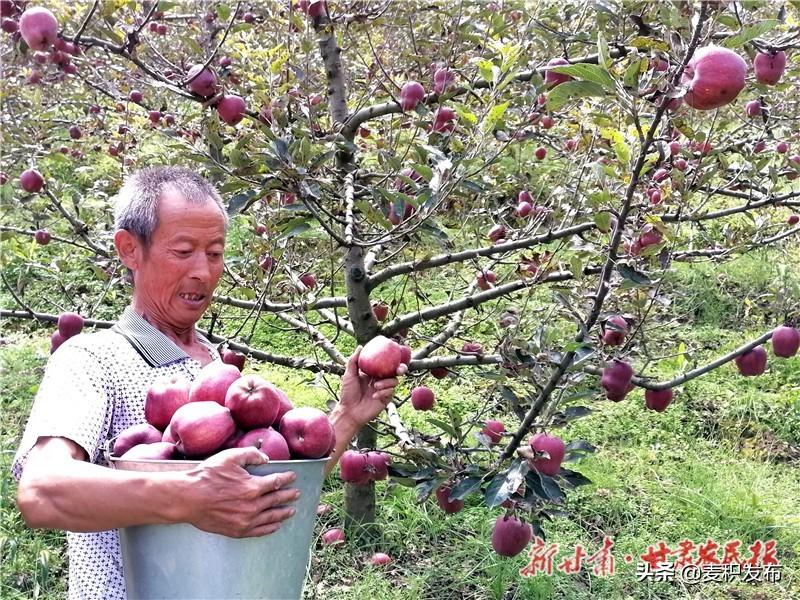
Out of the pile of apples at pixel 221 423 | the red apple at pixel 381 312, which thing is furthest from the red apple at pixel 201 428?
the red apple at pixel 381 312

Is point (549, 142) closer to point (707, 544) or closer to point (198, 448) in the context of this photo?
point (707, 544)

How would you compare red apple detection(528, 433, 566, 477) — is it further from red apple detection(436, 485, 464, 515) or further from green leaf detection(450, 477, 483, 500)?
red apple detection(436, 485, 464, 515)

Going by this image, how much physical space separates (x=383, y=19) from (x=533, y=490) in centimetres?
206

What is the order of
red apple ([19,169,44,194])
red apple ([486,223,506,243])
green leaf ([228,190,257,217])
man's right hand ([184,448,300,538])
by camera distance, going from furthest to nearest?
red apple ([486,223,506,243]), red apple ([19,169,44,194]), green leaf ([228,190,257,217]), man's right hand ([184,448,300,538])

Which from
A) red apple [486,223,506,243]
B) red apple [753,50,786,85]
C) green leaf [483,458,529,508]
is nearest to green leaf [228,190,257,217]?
green leaf [483,458,529,508]

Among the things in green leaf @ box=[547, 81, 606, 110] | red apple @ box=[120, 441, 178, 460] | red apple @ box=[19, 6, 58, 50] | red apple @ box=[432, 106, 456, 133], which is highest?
red apple @ box=[432, 106, 456, 133]

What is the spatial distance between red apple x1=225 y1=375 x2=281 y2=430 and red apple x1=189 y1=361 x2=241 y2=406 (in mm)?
35

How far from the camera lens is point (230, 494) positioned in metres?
1.04

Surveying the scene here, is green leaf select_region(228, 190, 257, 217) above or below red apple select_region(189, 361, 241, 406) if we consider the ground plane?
above

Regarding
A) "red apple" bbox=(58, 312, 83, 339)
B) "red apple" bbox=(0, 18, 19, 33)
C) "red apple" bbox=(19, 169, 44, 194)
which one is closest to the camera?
"red apple" bbox=(58, 312, 83, 339)

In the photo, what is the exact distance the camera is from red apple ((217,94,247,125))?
2264 millimetres

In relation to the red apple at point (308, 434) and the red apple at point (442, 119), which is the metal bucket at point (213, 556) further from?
the red apple at point (442, 119)

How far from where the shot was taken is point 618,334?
7.49 ft

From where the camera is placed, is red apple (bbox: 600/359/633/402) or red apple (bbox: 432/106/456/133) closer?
red apple (bbox: 600/359/633/402)
